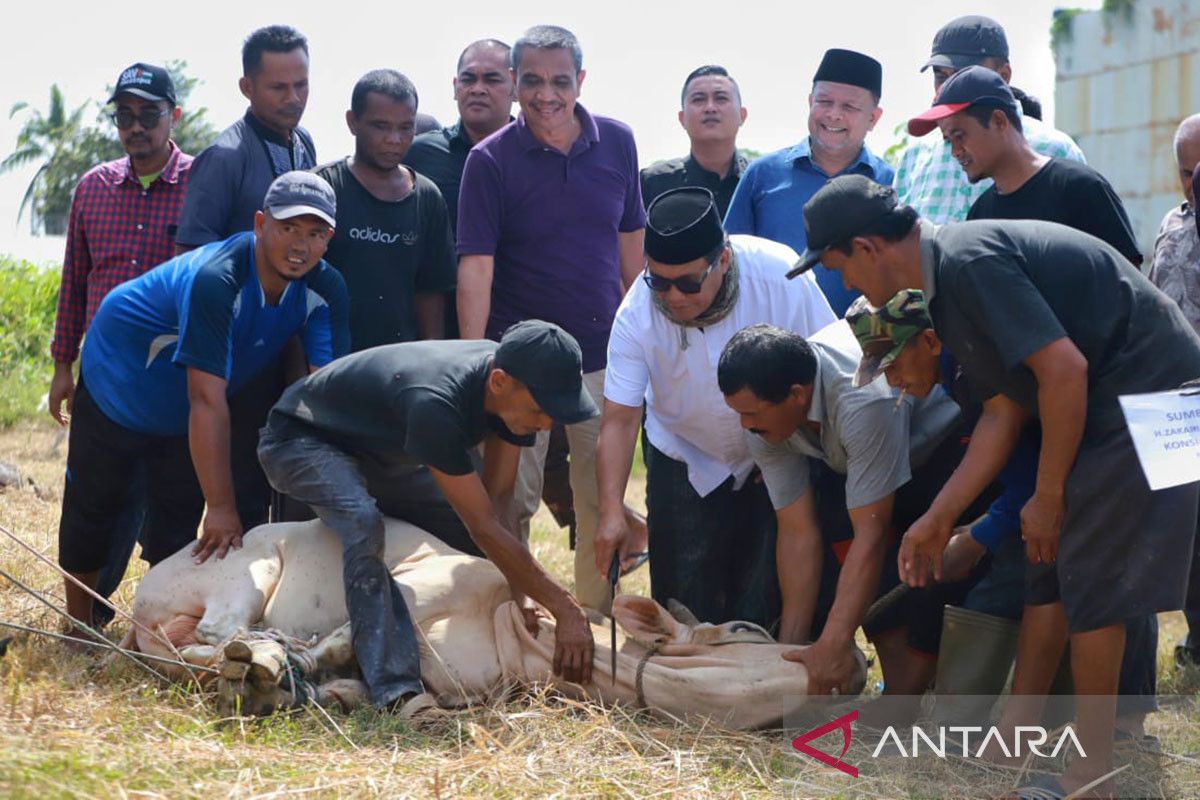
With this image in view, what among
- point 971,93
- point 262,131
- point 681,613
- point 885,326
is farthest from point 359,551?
point 971,93

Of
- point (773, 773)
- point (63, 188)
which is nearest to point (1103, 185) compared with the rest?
point (773, 773)

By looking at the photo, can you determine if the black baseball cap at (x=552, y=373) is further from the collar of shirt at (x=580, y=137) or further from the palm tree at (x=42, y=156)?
the palm tree at (x=42, y=156)

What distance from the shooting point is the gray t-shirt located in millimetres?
5012

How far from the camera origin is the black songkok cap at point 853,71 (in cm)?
657

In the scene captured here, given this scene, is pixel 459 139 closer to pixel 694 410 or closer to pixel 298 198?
pixel 298 198

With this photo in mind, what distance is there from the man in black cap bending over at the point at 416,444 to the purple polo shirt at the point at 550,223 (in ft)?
3.34

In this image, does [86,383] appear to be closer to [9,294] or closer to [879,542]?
[879,542]

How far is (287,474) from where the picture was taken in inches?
214

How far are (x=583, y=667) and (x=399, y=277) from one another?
6.70 feet

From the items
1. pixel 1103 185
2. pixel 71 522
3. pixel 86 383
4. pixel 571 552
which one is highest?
→ pixel 1103 185

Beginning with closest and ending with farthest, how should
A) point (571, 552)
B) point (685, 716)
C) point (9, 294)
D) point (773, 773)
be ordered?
point (773, 773) → point (685, 716) → point (571, 552) → point (9, 294)

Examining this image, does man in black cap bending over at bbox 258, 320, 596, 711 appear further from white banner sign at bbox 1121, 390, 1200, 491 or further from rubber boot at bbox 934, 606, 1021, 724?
white banner sign at bbox 1121, 390, 1200, 491

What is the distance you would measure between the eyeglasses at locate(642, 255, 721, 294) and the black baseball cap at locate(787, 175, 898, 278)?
826mm

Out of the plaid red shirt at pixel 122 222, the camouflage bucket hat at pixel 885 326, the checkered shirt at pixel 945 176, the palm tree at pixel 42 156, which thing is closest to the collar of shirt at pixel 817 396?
the camouflage bucket hat at pixel 885 326
